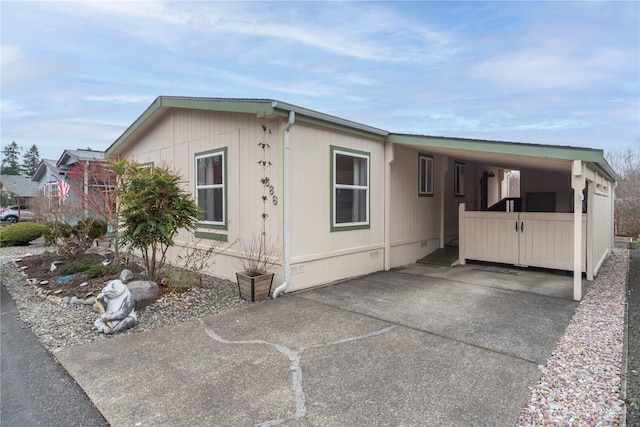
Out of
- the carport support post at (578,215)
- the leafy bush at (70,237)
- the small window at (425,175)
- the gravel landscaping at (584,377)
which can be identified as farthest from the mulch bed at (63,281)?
the carport support post at (578,215)

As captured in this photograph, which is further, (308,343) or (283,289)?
(283,289)

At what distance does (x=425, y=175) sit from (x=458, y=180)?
2.17 metres

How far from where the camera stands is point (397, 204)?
7793 millimetres

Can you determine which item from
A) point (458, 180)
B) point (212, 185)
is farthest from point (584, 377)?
point (458, 180)

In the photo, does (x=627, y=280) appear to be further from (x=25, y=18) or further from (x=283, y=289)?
(x=25, y=18)

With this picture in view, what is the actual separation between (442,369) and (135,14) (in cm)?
903

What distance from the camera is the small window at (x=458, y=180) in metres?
10.3

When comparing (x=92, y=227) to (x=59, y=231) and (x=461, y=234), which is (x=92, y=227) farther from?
(x=461, y=234)

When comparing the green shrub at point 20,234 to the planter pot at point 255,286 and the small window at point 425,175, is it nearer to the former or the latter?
the planter pot at point 255,286

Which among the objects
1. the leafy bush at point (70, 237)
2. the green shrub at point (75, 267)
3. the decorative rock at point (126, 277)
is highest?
the leafy bush at point (70, 237)

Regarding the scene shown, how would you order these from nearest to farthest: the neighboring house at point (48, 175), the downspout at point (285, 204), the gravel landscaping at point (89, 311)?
1. the gravel landscaping at point (89, 311)
2. the downspout at point (285, 204)
3. the neighboring house at point (48, 175)

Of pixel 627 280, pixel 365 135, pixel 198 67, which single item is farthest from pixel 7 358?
pixel 198 67

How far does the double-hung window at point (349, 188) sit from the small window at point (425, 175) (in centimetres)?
228

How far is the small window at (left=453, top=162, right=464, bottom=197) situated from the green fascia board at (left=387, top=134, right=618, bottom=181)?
3769 millimetres
